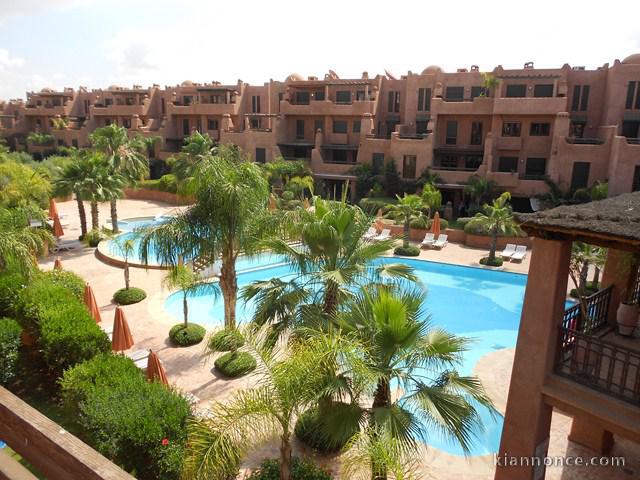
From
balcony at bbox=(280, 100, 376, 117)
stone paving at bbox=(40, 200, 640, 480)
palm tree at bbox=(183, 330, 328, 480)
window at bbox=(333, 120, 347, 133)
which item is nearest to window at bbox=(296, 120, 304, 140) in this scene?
balcony at bbox=(280, 100, 376, 117)

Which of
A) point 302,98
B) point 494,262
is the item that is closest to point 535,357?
Answer: point 494,262

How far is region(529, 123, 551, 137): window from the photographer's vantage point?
116 feet

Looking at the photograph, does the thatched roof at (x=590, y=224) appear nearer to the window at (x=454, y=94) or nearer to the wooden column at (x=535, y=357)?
the wooden column at (x=535, y=357)

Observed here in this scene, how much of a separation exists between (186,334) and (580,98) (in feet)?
121

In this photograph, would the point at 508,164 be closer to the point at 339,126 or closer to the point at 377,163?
the point at 377,163

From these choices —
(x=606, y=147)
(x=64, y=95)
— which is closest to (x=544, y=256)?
(x=606, y=147)

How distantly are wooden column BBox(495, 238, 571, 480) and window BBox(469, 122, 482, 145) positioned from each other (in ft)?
112

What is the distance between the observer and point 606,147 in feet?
104

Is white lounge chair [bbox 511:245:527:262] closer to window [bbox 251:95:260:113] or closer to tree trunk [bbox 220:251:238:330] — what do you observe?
tree trunk [bbox 220:251:238:330]

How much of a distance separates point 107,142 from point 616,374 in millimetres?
32232

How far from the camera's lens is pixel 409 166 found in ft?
124

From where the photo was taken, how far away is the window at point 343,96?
45531 millimetres

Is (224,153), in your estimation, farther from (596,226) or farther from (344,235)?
(596,226)

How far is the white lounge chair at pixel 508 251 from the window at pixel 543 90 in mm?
16798
